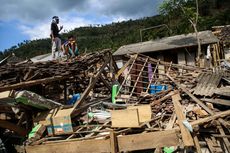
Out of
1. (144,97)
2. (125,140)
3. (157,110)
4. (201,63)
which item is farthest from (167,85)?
(201,63)

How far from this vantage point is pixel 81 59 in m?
9.47

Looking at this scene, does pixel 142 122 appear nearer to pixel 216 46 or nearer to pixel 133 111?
pixel 133 111

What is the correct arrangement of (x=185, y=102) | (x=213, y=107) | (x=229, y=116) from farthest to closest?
(x=185, y=102)
(x=213, y=107)
(x=229, y=116)

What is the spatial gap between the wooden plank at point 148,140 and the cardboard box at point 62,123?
1702 millimetres

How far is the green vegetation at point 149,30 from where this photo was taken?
2297 cm

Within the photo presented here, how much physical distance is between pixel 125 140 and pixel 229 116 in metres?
2.67

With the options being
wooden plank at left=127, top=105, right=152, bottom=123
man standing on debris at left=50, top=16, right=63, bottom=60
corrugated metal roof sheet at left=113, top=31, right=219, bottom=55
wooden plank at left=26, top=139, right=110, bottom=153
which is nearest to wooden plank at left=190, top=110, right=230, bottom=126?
wooden plank at left=127, top=105, right=152, bottom=123

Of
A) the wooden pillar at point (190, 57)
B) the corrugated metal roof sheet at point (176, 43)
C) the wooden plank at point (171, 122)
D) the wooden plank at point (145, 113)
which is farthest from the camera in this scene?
the wooden pillar at point (190, 57)

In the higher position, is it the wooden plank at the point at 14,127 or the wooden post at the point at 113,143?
the wooden plank at the point at 14,127

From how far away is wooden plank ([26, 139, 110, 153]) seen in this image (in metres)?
6.22

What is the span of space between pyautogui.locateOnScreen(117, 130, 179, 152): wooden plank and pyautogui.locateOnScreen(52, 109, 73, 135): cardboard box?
5.58ft

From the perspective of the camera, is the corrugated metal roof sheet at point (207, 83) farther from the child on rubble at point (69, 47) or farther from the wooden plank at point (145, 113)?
the child on rubble at point (69, 47)

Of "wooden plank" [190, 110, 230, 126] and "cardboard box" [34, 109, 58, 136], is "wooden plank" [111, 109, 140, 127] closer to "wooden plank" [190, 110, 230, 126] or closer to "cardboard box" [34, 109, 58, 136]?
"wooden plank" [190, 110, 230, 126]

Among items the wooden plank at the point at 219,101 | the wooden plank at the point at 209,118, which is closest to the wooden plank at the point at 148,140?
the wooden plank at the point at 209,118
